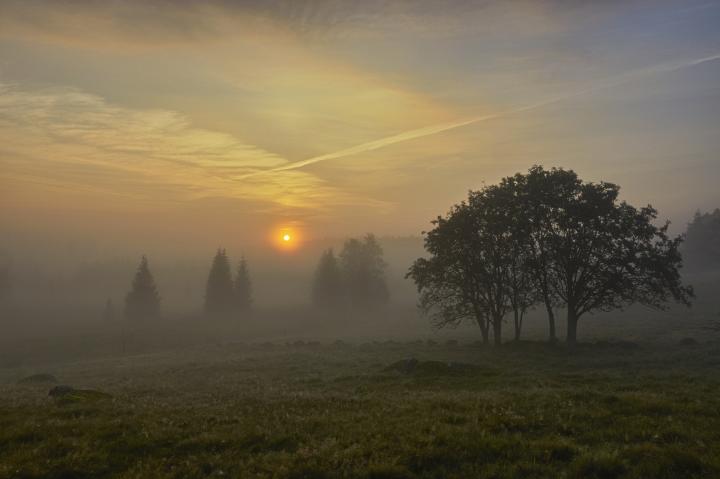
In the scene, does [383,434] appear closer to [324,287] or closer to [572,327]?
[572,327]

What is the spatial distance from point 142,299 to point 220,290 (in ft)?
61.2

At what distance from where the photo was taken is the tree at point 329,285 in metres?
110

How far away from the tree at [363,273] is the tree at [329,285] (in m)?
2.05

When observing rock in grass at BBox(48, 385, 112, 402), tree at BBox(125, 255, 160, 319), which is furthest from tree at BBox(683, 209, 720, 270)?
tree at BBox(125, 255, 160, 319)

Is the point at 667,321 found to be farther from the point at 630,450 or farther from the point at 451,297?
the point at 630,450

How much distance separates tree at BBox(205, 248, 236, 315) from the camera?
365 ft

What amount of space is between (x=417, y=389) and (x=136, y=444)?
13.5m

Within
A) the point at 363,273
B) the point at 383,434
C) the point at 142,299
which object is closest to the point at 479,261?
the point at 383,434

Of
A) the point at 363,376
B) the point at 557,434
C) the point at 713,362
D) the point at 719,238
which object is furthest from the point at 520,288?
the point at 719,238

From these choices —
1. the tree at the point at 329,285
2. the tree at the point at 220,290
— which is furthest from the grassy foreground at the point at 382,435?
the tree at the point at 220,290

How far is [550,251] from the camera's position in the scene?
136 ft

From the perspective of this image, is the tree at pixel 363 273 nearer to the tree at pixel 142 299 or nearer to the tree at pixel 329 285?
the tree at pixel 329 285

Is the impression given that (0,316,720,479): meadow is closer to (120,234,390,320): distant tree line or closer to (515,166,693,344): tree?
(515,166,693,344): tree

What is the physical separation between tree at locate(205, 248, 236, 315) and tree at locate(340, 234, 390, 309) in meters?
29.8
